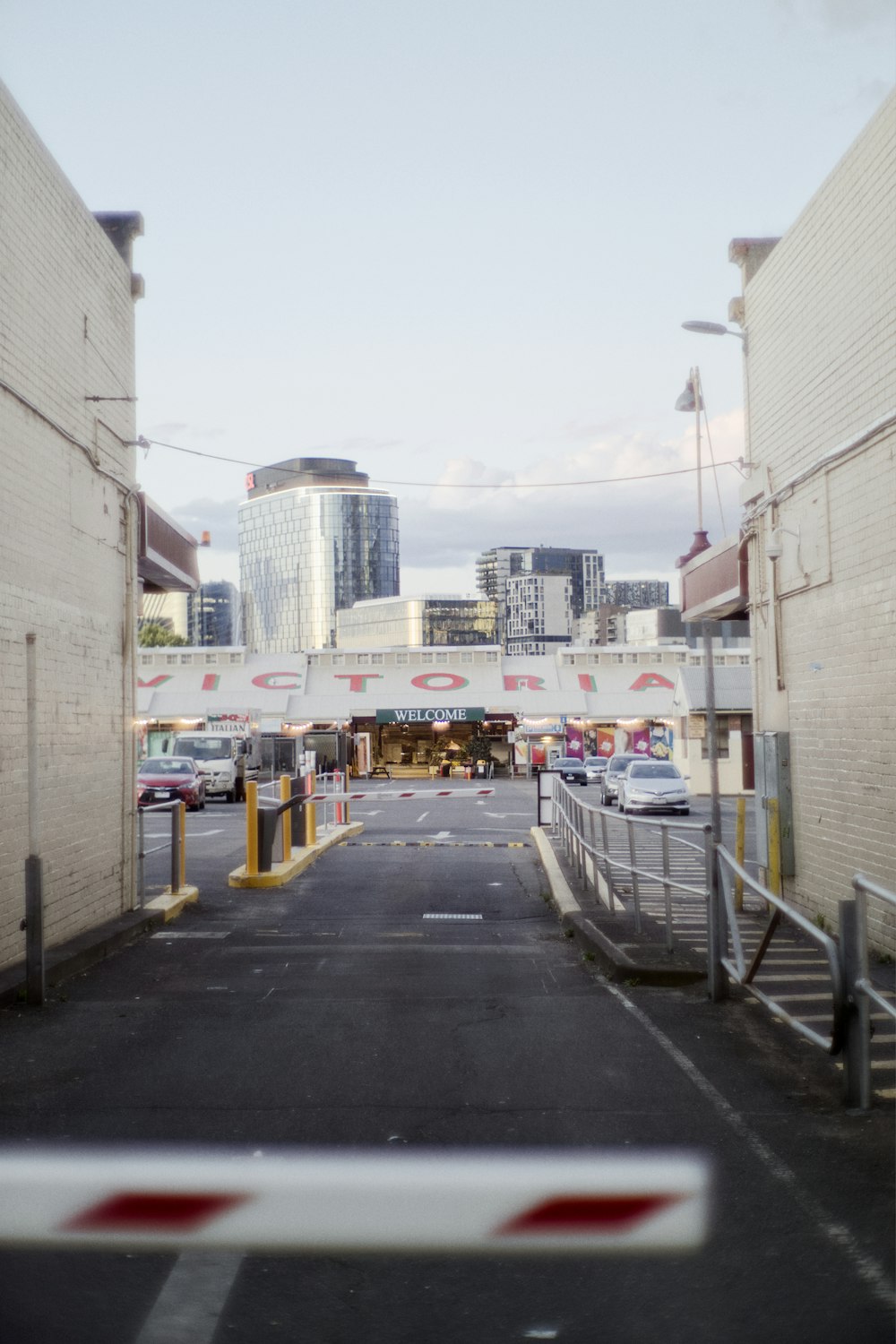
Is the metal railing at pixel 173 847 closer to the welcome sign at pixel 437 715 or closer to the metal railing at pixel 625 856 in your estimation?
the metal railing at pixel 625 856

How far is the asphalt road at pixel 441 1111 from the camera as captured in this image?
4172 mm

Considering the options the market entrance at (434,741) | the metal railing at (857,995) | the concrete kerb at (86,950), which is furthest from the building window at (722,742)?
the metal railing at (857,995)

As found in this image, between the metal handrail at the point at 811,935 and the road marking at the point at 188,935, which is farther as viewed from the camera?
the road marking at the point at 188,935

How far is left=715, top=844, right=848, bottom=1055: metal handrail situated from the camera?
6230 millimetres

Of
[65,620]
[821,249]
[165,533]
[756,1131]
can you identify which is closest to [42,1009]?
[65,620]

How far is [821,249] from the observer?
39.7 feet

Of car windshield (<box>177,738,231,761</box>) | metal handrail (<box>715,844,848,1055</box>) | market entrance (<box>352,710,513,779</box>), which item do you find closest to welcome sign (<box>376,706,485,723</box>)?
market entrance (<box>352,710,513,779</box>)

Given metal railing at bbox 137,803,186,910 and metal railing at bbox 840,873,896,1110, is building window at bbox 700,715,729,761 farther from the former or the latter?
metal railing at bbox 840,873,896,1110

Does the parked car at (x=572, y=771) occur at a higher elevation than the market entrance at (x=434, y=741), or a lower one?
lower

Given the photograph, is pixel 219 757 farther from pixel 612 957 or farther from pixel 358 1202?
pixel 358 1202

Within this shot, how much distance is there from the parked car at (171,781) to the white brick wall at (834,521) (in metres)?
23.8

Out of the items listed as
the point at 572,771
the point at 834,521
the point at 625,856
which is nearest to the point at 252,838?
the point at 625,856

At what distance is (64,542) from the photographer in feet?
38.1

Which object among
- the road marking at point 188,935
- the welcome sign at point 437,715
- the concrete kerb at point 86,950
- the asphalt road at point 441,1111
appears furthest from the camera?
the welcome sign at point 437,715
